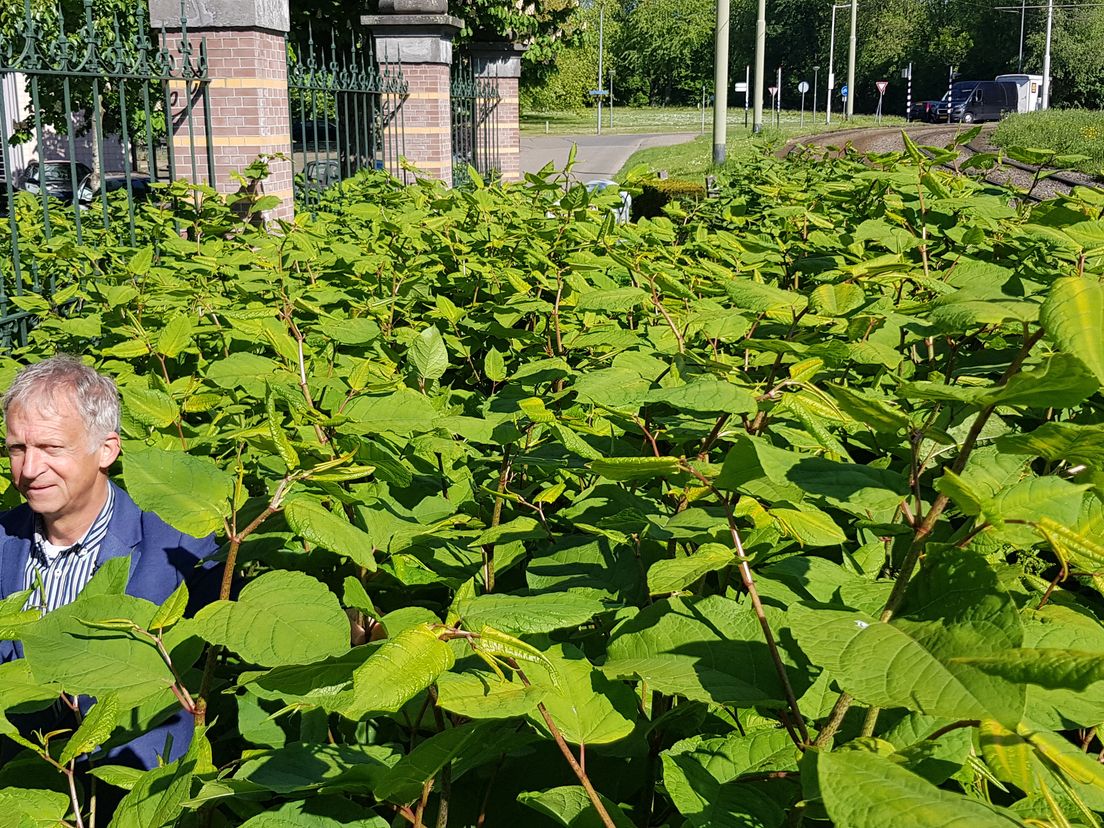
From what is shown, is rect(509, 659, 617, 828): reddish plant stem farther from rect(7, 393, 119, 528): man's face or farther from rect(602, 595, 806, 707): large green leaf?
rect(7, 393, 119, 528): man's face

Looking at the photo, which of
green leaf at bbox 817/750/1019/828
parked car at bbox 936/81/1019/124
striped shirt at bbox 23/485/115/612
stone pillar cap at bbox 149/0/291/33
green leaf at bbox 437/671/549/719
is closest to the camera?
green leaf at bbox 817/750/1019/828

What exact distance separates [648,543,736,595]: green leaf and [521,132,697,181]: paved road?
2752 centimetres

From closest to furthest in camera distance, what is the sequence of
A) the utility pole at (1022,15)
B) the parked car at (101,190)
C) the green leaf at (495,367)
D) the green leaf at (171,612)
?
the green leaf at (171,612) → the green leaf at (495,367) → the parked car at (101,190) → the utility pole at (1022,15)

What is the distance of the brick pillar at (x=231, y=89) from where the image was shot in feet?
23.5

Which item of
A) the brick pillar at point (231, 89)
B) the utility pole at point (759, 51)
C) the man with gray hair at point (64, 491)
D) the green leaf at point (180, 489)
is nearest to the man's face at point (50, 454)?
the man with gray hair at point (64, 491)

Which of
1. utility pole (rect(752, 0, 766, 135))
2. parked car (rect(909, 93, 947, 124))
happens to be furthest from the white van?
utility pole (rect(752, 0, 766, 135))

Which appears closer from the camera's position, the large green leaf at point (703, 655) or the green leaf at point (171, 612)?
the large green leaf at point (703, 655)

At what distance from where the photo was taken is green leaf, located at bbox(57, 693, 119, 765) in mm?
1073

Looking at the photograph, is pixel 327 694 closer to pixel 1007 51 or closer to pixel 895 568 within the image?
pixel 895 568

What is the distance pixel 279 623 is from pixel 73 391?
4.98ft

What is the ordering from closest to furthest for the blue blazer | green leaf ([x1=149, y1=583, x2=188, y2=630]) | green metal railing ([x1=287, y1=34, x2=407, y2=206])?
green leaf ([x1=149, y1=583, x2=188, y2=630]), the blue blazer, green metal railing ([x1=287, y1=34, x2=407, y2=206])

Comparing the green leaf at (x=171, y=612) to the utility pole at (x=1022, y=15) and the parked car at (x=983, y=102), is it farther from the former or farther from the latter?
the utility pole at (x=1022, y=15)

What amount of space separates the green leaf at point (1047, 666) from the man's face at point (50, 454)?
203 centimetres

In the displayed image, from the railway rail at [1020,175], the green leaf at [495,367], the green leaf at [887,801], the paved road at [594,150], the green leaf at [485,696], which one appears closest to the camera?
the green leaf at [887,801]
